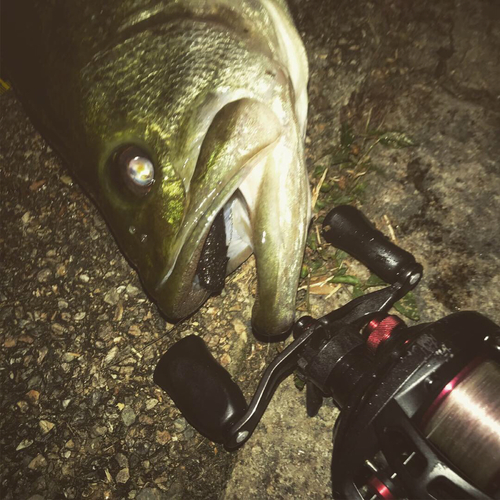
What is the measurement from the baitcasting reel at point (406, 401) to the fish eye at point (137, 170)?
2.60 feet

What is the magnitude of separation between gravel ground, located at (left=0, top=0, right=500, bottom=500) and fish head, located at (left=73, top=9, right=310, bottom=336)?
70 centimetres

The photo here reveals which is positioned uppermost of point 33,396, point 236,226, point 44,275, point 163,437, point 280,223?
point 280,223

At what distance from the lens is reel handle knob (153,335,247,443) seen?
1.68m

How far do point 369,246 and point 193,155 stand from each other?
85 centimetres

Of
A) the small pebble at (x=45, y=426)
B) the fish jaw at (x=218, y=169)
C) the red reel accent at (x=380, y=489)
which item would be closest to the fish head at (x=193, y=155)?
the fish jaw at (x=218, y=169)

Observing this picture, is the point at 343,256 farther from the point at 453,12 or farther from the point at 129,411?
the point at 453,12

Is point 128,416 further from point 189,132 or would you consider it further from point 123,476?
point 189,132

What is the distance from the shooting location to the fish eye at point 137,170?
157cm

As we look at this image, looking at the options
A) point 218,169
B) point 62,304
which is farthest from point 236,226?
point 62,304

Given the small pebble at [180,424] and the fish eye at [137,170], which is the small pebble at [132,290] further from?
the fish eye at [137,170]

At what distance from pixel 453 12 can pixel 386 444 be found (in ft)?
8.07

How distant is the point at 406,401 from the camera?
4.17 ft

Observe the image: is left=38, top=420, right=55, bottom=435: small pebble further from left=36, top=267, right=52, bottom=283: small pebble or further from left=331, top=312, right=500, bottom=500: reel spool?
left=331, top=312, right=500, bottom=500: reel spool

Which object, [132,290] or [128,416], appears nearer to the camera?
[128,416]
